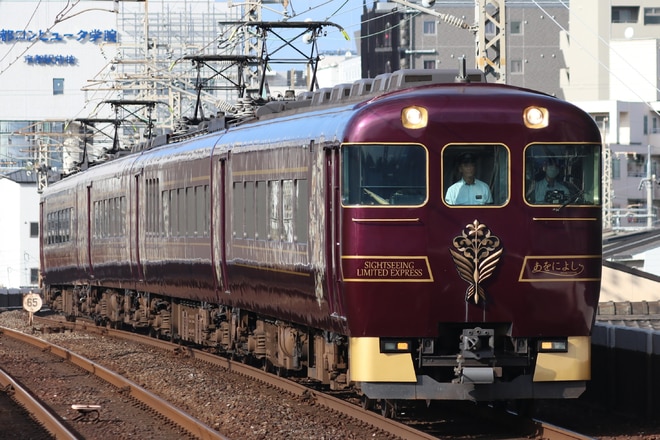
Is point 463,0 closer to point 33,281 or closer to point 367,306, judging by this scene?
point 33,281

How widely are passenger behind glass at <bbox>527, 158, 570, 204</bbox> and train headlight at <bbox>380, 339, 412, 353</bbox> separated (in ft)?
5.25

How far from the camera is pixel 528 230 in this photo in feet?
37.6

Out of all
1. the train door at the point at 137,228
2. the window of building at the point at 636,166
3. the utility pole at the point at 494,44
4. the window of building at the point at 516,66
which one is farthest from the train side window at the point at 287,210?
the window of building at the point at 516,66

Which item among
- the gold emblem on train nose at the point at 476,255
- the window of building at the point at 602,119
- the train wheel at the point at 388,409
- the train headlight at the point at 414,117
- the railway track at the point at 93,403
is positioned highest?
the window of building at the point at 602,119

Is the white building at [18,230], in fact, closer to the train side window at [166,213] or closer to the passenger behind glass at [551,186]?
the train side window at [166,213]

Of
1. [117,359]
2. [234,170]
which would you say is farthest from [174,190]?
[234,170]

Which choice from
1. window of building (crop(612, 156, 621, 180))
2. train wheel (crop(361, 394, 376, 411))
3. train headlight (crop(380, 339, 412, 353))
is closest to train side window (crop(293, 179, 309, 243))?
train wheel (crop(361, 394, 376, 411))

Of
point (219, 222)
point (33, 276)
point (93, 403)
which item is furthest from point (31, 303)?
point (33, 276)

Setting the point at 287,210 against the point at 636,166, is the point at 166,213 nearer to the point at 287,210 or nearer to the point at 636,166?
the point at 287,210

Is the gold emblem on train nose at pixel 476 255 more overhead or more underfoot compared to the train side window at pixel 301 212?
more underfoot

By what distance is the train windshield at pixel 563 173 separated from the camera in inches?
456

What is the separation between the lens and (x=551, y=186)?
11633 mm

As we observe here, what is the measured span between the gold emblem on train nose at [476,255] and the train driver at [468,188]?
0.19m

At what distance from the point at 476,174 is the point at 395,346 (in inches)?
59.5
